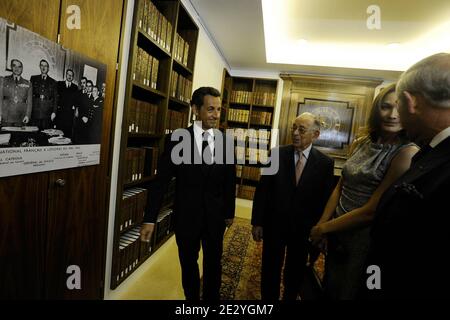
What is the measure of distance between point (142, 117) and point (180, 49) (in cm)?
97

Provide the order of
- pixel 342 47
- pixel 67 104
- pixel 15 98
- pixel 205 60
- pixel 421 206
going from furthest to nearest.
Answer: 1. pixel 342 47
2. pixel 205 60
3. pixel 67 104
4. pixel 15 98
5. pixel 421 206

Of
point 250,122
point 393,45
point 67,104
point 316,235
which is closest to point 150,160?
point 67,104

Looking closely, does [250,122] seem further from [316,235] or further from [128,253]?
[316,235]

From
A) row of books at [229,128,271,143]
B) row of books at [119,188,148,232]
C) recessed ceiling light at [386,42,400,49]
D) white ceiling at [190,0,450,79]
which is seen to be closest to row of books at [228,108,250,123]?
row of books at [229,128,271,143]

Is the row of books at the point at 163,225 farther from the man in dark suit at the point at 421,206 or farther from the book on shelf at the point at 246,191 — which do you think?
the book on shelf at the point at 246,191

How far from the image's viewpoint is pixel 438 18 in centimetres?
266

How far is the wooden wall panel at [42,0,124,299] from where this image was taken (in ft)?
4.19

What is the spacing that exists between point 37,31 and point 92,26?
0.34 m

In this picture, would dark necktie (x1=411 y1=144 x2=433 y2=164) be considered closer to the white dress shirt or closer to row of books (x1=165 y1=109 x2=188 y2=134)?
the white dress shirt

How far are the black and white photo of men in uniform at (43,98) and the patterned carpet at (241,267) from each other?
1.70 m

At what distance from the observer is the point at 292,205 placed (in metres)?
1.57

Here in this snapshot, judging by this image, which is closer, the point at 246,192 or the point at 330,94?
the point at 330,94

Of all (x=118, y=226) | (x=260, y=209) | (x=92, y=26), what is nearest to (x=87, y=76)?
(x=92, y=26)

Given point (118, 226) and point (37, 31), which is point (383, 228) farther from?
point (118, 226)
